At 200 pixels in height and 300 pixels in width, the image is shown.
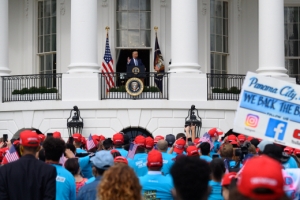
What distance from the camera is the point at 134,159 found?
12773 mm

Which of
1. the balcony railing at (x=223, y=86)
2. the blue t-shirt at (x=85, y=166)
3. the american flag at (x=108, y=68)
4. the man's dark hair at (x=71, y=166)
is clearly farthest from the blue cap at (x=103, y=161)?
the balcony railing at (x=223, y=86)

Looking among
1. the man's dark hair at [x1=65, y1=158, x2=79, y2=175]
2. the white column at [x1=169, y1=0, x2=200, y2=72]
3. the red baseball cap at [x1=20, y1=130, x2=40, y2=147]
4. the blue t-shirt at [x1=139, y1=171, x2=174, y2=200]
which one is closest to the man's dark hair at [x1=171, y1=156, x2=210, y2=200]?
the blue t-shirt at [x1=139, y1=171, x2=174, y2=200]

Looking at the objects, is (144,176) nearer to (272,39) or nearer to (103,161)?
(103,161)

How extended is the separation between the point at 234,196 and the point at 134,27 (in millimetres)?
25364

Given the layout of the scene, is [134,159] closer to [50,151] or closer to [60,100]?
[50,151]

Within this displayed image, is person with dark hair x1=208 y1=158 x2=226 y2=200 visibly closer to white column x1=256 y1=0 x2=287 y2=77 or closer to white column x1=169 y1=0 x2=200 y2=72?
white column x1=169 y1=0 x2=200 y2=72

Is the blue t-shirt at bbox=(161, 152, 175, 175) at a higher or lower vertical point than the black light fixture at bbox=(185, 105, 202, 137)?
lower

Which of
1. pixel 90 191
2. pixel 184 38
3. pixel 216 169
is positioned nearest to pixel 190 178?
pixel 90 191

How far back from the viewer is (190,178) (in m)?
6.56

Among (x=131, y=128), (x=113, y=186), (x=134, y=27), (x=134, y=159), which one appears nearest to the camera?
(x=113, y=186)

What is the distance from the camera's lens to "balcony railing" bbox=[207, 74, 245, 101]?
88.7 ft

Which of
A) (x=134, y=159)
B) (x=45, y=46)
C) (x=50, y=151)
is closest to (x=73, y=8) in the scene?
(x=45, y=46)

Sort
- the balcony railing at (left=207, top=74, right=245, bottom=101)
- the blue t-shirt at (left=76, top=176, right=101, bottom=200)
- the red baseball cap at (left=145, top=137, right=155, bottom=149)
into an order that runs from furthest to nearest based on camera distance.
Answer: the balcony railing at (left=207, top=74, right=245, bottom=101)
the red baseball cap at (left=145, top=137, right=155, bottom=149)
the blue t-shirt at (left=76, top=176, right=101, bottom=200)

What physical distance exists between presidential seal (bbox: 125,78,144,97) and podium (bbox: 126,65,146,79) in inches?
26.3
